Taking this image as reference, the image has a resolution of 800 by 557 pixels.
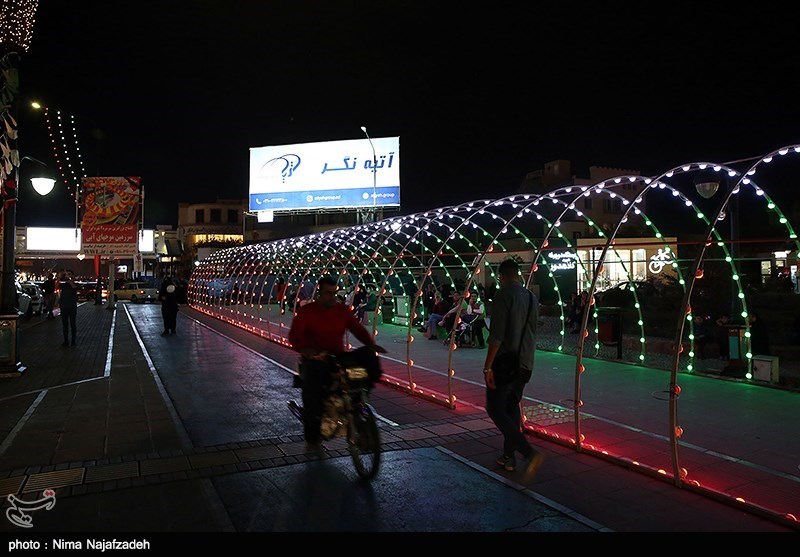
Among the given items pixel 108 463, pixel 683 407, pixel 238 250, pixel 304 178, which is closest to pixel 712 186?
pixel 683 407

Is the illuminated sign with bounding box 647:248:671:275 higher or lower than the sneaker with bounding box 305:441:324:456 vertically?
higher

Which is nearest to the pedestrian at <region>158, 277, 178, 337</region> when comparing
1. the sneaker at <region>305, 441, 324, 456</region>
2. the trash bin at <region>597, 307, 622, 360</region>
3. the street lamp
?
the street lamp

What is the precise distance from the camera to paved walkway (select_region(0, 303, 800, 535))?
13.1 feet

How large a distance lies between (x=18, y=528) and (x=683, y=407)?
24.5 ft

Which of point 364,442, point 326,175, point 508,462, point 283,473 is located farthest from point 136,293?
point 508,462

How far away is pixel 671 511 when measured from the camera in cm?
417

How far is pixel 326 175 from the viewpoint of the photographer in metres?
32.2

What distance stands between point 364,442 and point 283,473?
83cm

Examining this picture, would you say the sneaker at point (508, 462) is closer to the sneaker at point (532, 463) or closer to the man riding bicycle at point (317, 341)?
the sneaker at point (532, 463)

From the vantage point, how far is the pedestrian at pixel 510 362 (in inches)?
191

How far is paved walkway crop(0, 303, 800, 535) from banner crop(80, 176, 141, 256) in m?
17.4

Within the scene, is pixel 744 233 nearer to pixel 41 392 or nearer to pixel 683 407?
pixel 683 407

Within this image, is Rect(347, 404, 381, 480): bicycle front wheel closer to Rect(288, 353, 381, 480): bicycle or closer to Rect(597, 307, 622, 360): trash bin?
Rect(288, 353, 381, 480): bicycle

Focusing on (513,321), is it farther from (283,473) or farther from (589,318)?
(589,318)
